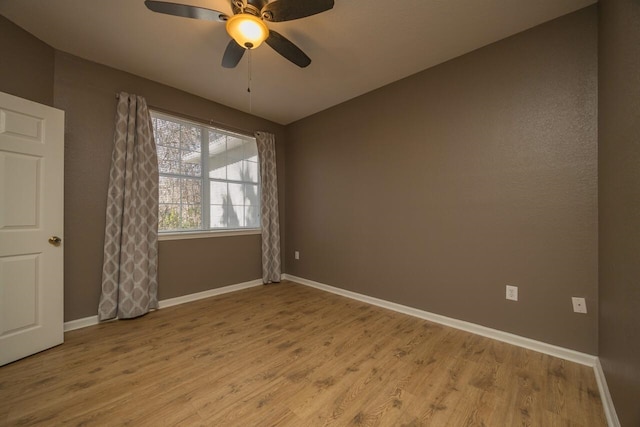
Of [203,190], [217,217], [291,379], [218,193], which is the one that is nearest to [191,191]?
[203,190]

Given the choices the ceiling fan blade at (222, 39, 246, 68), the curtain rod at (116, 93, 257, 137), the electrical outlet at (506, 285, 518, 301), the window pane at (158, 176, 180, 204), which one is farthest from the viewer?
the window pane at (158, 176, 180, 204)

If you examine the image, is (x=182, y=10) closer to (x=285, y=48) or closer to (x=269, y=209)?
(x=285, y=48)

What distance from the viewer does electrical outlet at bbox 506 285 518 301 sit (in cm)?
212

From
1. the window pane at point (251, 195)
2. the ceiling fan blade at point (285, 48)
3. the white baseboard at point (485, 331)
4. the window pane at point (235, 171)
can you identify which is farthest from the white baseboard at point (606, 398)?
the window pane at point (235, 171)

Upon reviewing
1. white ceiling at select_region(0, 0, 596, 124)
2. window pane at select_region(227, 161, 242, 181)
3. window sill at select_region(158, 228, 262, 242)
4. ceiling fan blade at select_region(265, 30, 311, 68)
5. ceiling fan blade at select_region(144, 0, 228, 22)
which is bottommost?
window sill at select_region(158, 228, 262, 242)

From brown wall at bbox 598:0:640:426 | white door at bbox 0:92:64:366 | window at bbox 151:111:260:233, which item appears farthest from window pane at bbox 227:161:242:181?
brown wall at bbox 598:0:640:426

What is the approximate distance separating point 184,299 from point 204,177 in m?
1.59

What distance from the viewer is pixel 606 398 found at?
57.6 inches

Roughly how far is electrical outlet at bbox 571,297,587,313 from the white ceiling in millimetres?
2184

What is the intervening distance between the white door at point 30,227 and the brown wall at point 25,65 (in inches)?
12.0

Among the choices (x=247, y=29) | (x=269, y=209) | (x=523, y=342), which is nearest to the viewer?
(x=247, y=29)

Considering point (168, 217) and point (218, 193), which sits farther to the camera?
point (218, 193)

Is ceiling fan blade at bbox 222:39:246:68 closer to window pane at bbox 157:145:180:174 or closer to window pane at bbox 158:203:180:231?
window pane at bbox 157:145:180:174

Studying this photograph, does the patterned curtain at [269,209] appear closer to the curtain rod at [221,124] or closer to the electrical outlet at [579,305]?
the curtain rod at [221,124]
